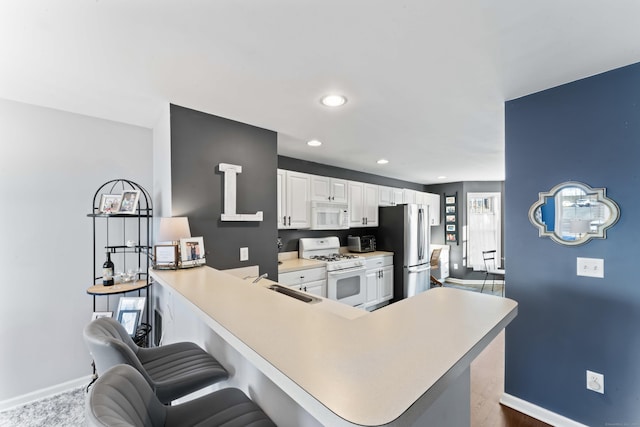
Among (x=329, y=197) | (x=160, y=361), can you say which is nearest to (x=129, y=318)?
(x=160, y=361)

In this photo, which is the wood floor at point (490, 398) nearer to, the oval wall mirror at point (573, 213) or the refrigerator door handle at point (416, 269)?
the oval wall mirror at point (573, 213)

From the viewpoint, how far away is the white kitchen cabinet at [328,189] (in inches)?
155

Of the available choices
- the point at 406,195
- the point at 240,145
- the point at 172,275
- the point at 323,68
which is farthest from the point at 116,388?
the point at 406,195

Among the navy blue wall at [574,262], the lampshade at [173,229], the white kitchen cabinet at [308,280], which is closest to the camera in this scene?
the navy blue wall at [574,262]

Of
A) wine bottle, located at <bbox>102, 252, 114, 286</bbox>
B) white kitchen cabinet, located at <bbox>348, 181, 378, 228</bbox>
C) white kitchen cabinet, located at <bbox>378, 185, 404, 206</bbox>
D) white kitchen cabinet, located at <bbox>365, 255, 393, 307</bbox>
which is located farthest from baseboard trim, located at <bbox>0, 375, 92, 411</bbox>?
white kitchen cabinet, located at <bbox>378, 185, 404, 206</bbox>

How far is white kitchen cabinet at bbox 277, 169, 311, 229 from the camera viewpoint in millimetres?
3480

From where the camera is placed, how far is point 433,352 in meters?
0.78

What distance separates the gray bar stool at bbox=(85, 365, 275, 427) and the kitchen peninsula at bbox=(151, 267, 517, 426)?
116 millimetres

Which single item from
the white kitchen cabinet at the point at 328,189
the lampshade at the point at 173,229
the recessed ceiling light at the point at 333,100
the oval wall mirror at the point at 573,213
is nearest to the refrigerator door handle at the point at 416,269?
the white kitchen cabinet at the point at 328,189

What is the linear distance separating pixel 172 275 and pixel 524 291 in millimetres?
2494

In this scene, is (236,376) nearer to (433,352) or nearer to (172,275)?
(172,275)

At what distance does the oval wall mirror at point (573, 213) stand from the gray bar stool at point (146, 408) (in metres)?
2.09

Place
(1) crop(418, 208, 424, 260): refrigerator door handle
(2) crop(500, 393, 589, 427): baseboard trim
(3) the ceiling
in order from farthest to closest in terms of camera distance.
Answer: (1) crop(418, 208, 424, 260): refrigerator door handle, (2) crop(500, 393, 589, 427): baseboard trim, (3) the ceiling

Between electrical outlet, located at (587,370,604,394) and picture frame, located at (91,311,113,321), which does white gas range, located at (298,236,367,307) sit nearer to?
picture frame, located at (91,311,113,321)
